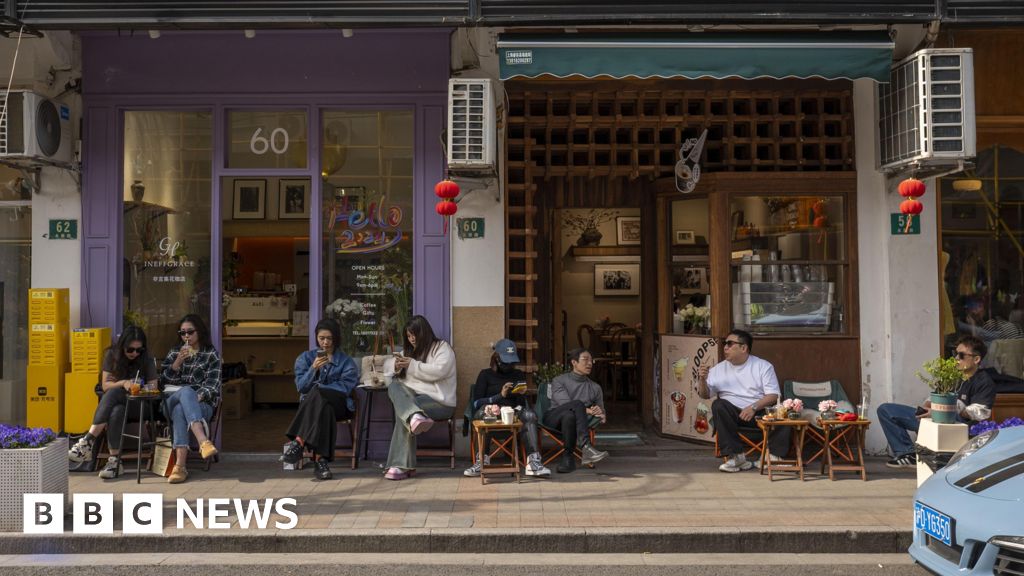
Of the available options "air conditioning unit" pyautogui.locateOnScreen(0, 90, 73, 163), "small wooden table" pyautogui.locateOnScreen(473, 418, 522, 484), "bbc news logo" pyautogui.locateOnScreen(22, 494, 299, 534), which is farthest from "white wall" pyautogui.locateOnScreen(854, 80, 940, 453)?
"air conditioning unit" pyautogui.locateOnScreen(0, 90, 73, 163)

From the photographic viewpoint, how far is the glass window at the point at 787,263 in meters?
9.07

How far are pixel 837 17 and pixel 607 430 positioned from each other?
4.85 metres

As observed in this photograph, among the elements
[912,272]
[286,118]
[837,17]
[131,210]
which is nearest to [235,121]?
[286,118]

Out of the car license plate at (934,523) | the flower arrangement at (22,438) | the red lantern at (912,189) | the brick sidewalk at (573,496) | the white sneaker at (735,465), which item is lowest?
the brick sidewalk at (573,496)

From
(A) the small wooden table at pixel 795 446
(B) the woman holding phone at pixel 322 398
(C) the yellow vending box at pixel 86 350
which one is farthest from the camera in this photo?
(C) the yellow vending box at pixel 86 350

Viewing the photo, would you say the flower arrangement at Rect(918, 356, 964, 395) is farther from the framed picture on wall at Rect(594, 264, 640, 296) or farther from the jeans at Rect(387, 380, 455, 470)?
the framed picture on wall at Rect(594, 264, 640, 296)

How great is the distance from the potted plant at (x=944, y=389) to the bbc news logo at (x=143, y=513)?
191 inches

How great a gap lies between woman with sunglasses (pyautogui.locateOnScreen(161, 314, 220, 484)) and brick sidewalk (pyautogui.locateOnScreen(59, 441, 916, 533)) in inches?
15.8

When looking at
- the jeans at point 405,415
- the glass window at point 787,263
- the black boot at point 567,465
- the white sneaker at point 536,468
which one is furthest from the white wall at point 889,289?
the jeans at point 405,415

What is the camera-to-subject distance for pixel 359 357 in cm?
895

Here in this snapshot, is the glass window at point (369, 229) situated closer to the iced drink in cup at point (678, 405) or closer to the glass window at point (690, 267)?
the glass window at point (690, 267)

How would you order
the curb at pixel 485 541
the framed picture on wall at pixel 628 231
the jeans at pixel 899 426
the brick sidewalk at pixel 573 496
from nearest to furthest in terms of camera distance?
the curb at pixel 485 541, the brick sidewalk at pixel 573 496, the jeans at pixel 899 426, the framed picture on wall at pixel 628 231

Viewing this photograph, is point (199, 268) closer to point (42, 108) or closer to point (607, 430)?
point (42, 108)

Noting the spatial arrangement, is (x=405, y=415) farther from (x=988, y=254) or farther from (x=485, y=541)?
(x=988, y=254)
